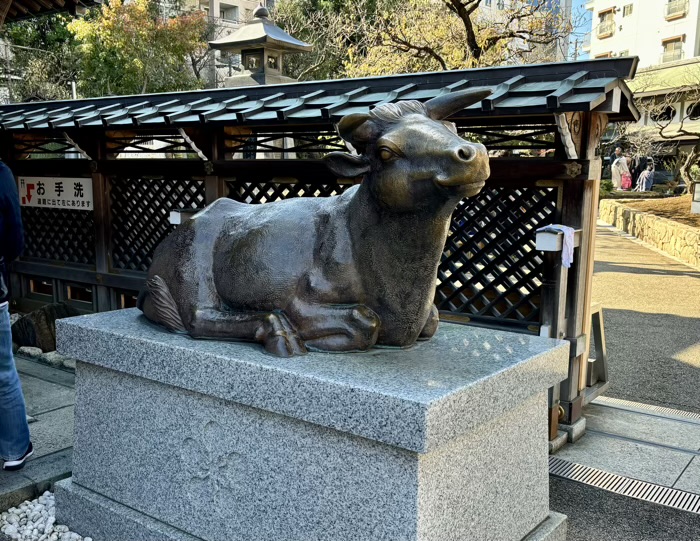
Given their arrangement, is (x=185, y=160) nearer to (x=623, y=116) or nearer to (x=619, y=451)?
(x=623, y=116)

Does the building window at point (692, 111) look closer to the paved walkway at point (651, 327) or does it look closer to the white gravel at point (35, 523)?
the paved walkway at point (651, 327)

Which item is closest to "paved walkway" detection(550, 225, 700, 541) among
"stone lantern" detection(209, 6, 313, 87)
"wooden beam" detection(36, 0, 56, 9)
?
"stone lantern" detection(209, 6, 313, 87)

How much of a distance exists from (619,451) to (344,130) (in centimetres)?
353

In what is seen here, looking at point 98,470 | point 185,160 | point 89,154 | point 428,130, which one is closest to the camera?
point 428,130

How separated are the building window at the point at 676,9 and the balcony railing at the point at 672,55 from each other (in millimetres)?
1977

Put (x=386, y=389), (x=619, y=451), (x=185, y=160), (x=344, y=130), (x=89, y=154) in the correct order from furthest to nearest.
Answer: (x=89, y=154) → (x=185, y=160) → (x=619, y=451) → (x=344, y=130) → (x=386, y=389)

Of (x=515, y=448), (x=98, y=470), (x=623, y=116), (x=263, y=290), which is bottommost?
(x=98, y=470)

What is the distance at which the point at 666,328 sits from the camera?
9.12 meters

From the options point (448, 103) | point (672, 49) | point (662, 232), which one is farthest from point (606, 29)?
point (448, 103)

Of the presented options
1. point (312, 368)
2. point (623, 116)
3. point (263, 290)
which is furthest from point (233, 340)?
point (623, 116)

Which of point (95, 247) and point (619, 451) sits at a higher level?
point (95, 247)

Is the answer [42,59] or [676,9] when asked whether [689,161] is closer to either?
[42,59]

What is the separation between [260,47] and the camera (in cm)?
1016

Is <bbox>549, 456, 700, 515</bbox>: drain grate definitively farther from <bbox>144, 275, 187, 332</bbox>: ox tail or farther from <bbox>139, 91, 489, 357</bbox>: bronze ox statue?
<bbox>144, 275, 187, 332</bbox>: ox tail
